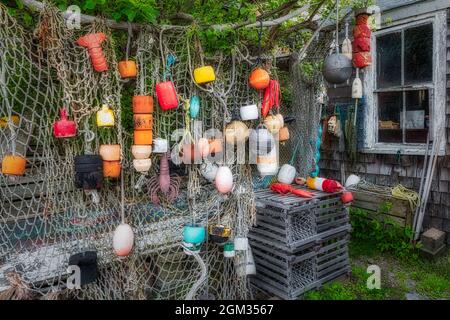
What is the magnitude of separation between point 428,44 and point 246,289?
3947 mm

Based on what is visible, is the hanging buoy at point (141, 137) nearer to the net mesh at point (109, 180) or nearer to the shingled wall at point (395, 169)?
the net mesh at point (109, 180)

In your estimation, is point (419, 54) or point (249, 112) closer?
point (249, 112)

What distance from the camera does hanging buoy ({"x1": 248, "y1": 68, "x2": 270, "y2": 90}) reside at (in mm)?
2803

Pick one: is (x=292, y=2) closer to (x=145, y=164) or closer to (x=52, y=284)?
(x=145, y=164)

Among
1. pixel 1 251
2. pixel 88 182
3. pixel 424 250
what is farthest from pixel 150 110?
pixel 424 250

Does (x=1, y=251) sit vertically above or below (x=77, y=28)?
below

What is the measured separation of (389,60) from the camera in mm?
4961

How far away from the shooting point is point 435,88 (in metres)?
4.39

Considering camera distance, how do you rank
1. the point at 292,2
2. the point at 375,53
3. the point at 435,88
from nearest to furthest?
the point at 292,2, the point at 435,88, the point at 375,53

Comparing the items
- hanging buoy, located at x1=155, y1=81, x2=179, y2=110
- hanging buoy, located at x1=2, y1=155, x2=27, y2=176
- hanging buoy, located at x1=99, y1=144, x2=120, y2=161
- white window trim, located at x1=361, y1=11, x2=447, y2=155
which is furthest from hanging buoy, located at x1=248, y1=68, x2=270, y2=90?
white window trim, located at x1=361, y1=11, x2=447, y2=155

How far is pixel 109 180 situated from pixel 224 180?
895 mm

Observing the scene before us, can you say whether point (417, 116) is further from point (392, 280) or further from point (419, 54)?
point (392, 280)

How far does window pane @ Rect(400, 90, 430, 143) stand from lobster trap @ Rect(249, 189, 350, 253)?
187 cm

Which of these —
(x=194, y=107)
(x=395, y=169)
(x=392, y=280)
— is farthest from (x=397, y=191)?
(x=194, y=107)
